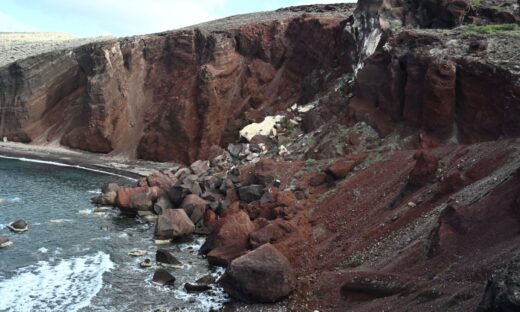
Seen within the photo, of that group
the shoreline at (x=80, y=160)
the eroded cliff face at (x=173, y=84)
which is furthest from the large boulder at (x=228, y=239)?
the shoreline at (x=80, y=160)

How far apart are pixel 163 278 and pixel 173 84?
41.5m

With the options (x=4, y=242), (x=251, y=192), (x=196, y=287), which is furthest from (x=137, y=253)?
(x=251, y=192)

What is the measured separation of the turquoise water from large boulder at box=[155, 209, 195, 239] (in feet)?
3.34

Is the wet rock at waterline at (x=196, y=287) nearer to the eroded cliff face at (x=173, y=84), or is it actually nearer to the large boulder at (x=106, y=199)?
the large boulder at (x=106, y=199)

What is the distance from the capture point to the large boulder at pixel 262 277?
2228 centimetres

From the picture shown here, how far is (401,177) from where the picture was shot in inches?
1097

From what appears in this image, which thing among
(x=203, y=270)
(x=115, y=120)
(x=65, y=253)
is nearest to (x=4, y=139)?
(x=115, y=120)

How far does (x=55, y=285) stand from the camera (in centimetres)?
2508

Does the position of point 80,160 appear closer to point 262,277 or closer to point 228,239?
point 228,239

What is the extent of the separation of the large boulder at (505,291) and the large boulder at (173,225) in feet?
81.4

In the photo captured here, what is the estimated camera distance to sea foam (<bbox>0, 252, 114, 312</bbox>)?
22.9 meters

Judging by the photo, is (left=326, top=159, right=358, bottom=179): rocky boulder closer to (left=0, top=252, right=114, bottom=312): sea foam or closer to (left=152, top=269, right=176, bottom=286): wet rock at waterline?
(left=152, top=269, right=176, bottom=286): wet rock at waterline

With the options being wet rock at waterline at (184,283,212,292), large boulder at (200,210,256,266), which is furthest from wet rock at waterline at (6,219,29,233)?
wet rock at waterline at (184,283,212,292)

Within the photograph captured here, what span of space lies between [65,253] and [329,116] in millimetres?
22237
